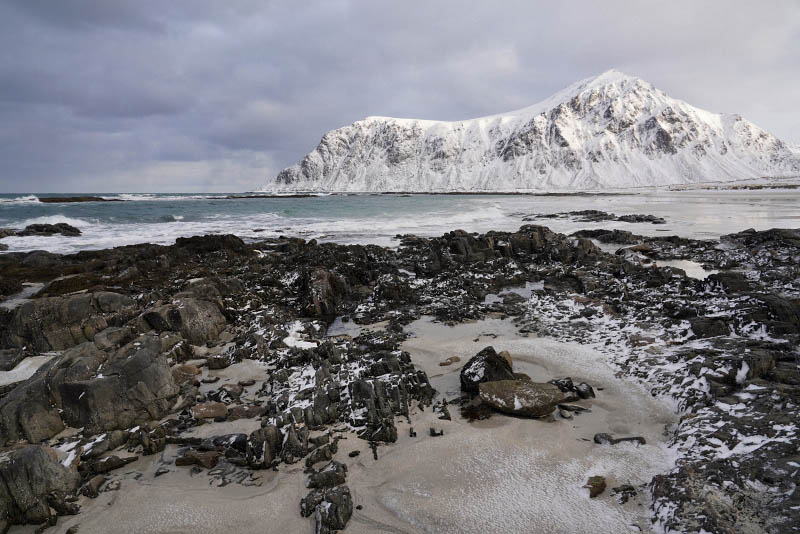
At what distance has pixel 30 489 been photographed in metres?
4.22

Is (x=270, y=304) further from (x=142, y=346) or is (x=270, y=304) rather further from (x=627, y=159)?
(x=627, y=159)

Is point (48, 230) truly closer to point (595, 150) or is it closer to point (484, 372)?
point (484, 372)

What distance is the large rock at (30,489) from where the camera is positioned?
412cm

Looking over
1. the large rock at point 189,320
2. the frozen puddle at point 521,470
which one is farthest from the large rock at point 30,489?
the large rock at point 189,320

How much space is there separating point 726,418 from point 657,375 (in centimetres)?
165

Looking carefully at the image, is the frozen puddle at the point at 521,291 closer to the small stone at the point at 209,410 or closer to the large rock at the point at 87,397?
the small stone at the point at 209,410

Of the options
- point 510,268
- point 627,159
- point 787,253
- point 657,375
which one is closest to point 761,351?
point 657,375

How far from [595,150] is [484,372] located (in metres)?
183

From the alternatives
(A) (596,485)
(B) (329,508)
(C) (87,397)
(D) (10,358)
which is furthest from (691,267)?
(D) (10,358)

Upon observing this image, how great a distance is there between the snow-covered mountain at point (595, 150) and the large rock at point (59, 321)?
154 metres

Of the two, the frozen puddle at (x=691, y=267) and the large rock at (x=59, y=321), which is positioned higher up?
the frozen puddle at (x=691, y=267)

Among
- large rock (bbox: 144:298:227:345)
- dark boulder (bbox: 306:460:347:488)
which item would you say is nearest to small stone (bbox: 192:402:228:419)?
dark boulder (bbox: 306:460:347:488)

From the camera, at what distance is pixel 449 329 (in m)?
9.76

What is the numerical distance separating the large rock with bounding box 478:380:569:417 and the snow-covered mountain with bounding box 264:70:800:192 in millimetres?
154028
